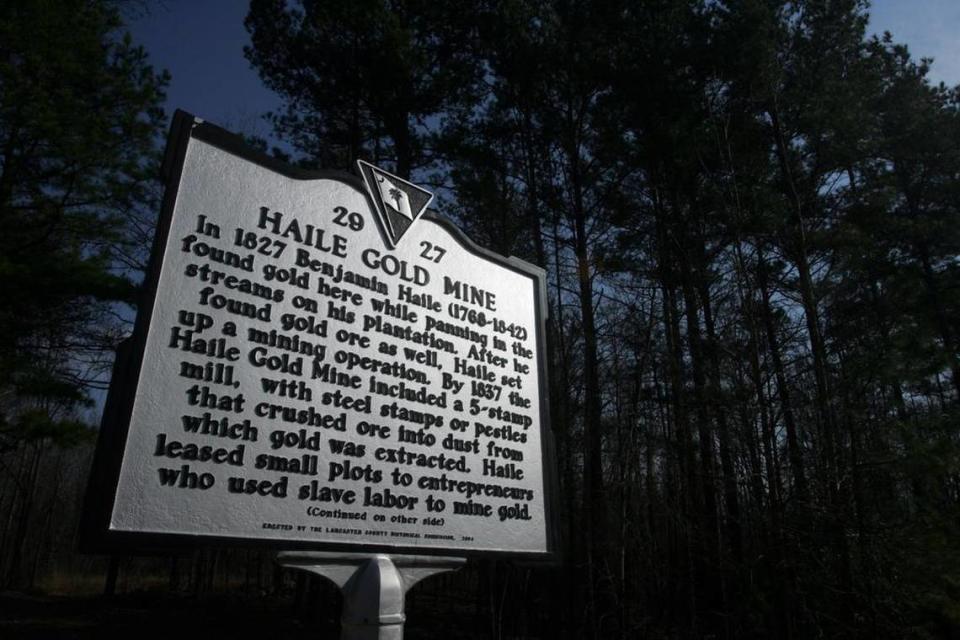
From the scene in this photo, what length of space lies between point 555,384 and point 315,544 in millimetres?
9557

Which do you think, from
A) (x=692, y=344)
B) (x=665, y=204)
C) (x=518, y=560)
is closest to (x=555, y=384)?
(x=692, y=344)

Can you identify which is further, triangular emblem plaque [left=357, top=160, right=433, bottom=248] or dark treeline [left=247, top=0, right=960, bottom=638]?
dark treeline [left=247, top=0, right=960, bottom=638]

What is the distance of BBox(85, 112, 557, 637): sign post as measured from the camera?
108 inches

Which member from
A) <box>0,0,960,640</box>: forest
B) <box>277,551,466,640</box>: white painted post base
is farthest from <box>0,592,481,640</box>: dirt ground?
<box>277,551,466,640</box>: white painted post base

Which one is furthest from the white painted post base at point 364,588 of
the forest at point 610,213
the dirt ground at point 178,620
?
the dirt ground at point 178,620

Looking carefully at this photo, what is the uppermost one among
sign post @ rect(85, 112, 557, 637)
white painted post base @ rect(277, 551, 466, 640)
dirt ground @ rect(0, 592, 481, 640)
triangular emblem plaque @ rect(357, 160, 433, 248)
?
triangular emblem plaque @ rect(357, 160, 433, 248)

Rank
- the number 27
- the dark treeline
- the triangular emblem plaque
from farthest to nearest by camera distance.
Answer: the dark treeline
the number 27
the triangular emblem plaque

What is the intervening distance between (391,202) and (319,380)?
1.30 metres

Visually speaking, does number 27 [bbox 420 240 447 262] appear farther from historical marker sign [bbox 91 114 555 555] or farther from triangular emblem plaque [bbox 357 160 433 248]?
triangular emblem plaque [bbox 357 160 433 248]

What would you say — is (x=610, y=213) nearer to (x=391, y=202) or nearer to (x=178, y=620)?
(x=391, y=202)

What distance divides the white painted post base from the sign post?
2cm

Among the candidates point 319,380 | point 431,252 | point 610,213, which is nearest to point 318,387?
point 319,380

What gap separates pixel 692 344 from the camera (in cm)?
1266

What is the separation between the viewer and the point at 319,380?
10.7 ft
